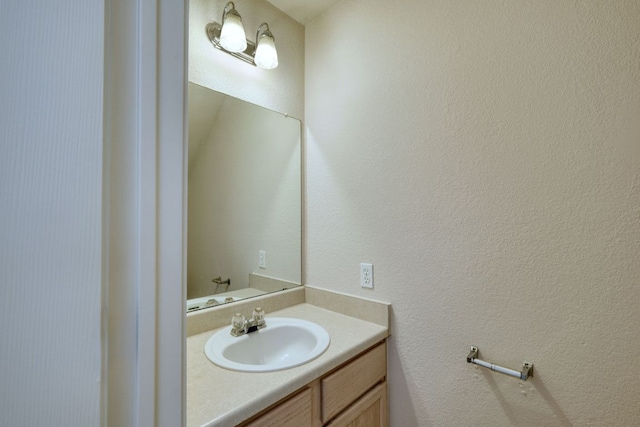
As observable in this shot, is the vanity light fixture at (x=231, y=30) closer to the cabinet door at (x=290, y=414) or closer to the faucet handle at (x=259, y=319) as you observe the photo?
the faucet handle at (x=259, y=319)

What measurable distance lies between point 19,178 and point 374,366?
127cm

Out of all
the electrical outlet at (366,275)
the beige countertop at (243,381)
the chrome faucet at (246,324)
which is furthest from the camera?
the electrical outlet at (366,275)

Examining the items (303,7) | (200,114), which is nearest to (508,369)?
(200,114)

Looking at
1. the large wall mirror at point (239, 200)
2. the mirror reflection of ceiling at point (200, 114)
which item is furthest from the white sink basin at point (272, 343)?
the mirror reflection of ceiling at point (200, 114)

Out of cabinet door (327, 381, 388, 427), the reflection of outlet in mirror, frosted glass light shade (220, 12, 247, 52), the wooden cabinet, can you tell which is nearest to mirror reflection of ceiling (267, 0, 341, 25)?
frosted glass light shade (220, 12, 247, 52)

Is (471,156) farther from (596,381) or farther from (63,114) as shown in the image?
(63,114)

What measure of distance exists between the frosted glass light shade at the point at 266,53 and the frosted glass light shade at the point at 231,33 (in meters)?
0.12

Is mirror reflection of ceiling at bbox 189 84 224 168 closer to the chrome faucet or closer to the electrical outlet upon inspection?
the chrome faucet

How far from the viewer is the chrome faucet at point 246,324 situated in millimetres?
1224

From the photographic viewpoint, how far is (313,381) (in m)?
0.99

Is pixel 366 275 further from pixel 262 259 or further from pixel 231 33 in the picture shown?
pixel 231 33

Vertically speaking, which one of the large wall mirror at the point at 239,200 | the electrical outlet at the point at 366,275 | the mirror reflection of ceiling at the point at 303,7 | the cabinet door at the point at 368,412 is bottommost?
the cabinet door at the point at 368,412

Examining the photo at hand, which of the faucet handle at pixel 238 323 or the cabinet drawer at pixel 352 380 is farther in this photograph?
the faucet handle at pixel 238 323

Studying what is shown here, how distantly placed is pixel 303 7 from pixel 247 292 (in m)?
1.55
